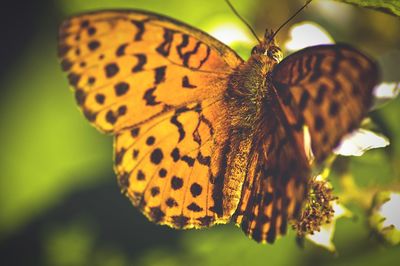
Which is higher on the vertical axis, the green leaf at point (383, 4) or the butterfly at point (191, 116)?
the green leaf at point (383, 4)

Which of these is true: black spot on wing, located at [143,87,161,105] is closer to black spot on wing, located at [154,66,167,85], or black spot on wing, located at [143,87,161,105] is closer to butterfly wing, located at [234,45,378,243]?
black spot on wing, located at [154,66,167,85]

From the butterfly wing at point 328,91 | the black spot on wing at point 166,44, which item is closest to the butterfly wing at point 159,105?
the black spot on wing at point 166,44

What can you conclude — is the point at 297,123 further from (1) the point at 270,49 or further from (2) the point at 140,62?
(2) the point at 140,62

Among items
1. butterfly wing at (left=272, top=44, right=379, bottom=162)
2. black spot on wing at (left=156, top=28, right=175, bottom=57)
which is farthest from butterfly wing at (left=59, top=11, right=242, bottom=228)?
butterfly wing at (left=272, top=44, right=379, bottom=162)

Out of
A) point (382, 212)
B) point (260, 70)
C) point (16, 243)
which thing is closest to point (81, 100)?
point (260, 70)

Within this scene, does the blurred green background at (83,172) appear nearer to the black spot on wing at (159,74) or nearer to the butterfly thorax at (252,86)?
the butterfly thorax at (252,86)

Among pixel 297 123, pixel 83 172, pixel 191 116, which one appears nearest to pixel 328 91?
pixel 297 123
